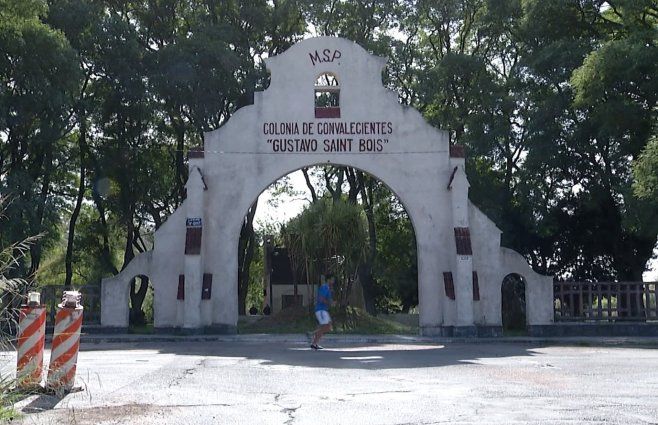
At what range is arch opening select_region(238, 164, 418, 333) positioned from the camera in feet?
88.3

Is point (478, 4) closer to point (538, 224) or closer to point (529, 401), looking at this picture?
point (538, 224)

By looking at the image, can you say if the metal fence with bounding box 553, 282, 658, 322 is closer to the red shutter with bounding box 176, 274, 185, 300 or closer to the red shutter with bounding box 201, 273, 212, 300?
the red shutter with bounding box 201, 273, 212, 300

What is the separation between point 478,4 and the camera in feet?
120

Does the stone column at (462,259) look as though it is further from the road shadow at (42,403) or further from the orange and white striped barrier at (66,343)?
the road shadow at (42,403)

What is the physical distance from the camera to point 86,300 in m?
26.5

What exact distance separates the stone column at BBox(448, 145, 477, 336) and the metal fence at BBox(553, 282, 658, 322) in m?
3.32

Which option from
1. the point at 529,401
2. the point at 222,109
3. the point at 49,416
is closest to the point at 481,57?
the point at 222,109

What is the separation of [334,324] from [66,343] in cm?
1652

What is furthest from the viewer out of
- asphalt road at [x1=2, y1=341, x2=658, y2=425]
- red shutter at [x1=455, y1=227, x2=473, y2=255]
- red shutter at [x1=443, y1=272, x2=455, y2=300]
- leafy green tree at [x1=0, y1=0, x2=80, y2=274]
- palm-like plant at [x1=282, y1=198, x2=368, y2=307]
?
palm-like plant at [x1=282, y1=198, x2=368, y2=307]

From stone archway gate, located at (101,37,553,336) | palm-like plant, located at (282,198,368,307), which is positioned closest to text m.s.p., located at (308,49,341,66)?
stone archway gate, located at (101,37,553,336)

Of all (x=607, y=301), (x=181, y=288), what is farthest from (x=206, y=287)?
(x=607, y=301)

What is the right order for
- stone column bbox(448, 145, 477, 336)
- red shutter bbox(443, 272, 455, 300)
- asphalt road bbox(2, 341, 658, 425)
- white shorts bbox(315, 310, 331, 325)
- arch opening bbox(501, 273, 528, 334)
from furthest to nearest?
1. arch opening bbox(501, 273, 528, 334)
2. red shutter bbox(443, 272, 455, 300)
3. stone column bbox(448, 145, 477, 336)
4. white shorts bbox(315, 310, 331, 325)
5. asphalt road bbox(2, 341, 658, 425)

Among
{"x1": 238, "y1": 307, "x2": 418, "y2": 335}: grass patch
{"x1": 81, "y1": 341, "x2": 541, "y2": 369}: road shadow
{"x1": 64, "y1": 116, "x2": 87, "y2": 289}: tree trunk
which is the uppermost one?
{"x1": 64, "y1": 116, "x2": 87, "y2": 289}: tree trunk

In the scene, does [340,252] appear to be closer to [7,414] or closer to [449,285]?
Result: [449,285]
